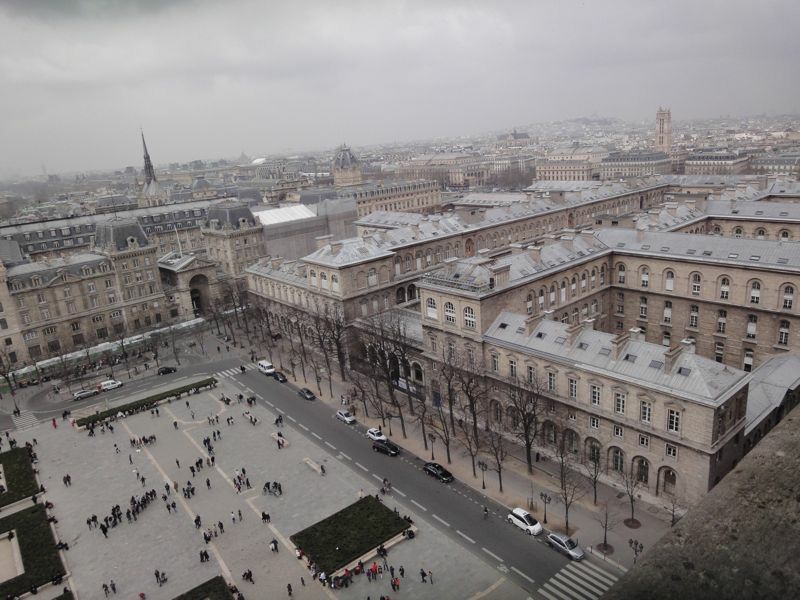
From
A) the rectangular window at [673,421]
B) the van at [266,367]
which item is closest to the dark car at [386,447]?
the rectangular window at [673,421]

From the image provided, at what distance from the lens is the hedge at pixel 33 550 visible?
46406 mm

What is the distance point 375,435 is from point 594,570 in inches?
1123

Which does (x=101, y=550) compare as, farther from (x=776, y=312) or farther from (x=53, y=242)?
(x=53, y=242)

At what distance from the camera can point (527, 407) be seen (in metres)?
57.6

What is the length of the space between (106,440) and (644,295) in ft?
240

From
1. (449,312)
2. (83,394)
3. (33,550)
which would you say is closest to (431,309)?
(449,312)

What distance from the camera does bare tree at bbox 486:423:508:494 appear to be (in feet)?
175

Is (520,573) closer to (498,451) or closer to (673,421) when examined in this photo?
(498,451)

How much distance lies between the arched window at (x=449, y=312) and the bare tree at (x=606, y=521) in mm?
26043

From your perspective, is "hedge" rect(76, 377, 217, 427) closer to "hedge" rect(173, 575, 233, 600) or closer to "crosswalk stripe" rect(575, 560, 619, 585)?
"hedge" rect(173, 575, 233, 600)

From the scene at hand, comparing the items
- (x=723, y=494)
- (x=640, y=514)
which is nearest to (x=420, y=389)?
(x=640, y=514)

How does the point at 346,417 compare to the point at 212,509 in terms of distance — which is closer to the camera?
the point at 212,509

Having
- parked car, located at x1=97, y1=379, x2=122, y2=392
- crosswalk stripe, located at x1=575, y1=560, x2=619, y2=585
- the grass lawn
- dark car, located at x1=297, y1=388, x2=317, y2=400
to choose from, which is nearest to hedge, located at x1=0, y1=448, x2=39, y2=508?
parked car, located at x1=97, y1=379, x2=122, y2=392

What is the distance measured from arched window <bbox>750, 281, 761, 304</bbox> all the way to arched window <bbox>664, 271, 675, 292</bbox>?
922cm
